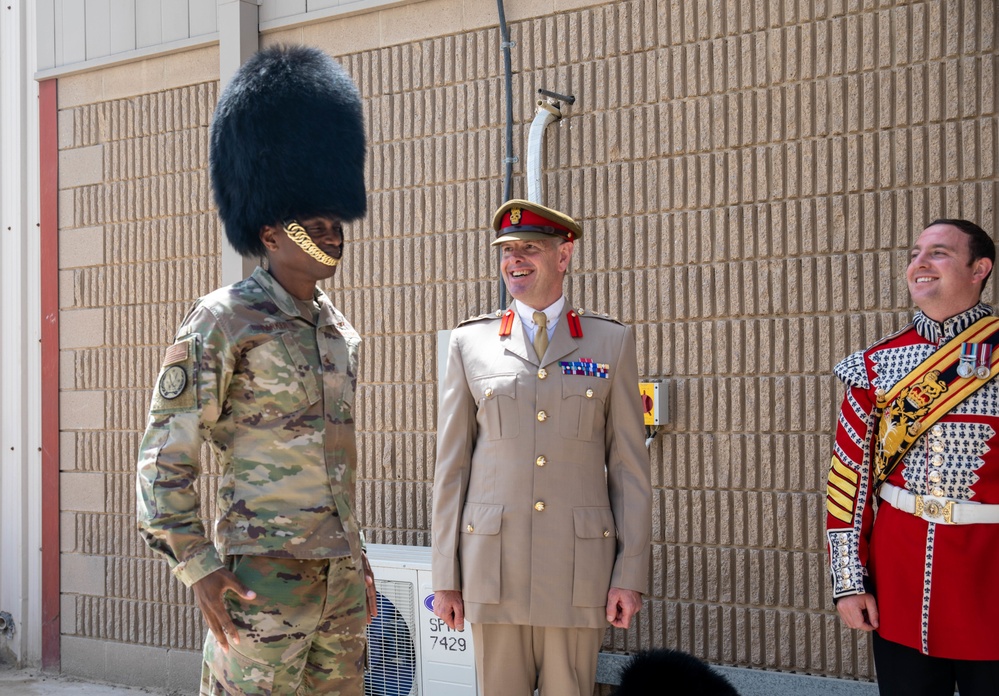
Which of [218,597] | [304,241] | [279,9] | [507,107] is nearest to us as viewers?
[218,597]

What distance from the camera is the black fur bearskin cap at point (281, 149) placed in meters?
2.85

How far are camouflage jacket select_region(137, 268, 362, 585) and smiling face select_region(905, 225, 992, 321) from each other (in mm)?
→ 1541

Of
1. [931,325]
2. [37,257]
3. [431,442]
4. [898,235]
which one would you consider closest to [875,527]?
[931,325]

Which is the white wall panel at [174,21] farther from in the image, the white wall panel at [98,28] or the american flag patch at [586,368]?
the american flag patch at [586,368]

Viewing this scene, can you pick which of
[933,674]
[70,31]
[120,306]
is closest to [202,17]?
[70,31]

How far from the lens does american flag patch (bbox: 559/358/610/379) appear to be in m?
3.28

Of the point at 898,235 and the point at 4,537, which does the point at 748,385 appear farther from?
the point at 4,537

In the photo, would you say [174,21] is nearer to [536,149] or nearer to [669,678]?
[536,149]

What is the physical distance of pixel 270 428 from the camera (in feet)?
8.80

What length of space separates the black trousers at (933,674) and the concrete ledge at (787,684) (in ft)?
3.36

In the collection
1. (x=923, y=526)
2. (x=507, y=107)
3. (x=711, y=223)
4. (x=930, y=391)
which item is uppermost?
(x=507, y=107)

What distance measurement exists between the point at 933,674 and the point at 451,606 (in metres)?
1.31

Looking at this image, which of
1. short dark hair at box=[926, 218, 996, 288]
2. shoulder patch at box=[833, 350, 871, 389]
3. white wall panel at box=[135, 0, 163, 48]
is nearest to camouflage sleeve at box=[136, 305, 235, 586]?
shoulder patch at box=[833, 350, 871, 389]

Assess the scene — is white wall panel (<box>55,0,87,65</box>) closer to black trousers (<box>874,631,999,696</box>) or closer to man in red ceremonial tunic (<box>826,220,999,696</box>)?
man in red ceremonial tunic (<box>826,220,999,696</box>)
